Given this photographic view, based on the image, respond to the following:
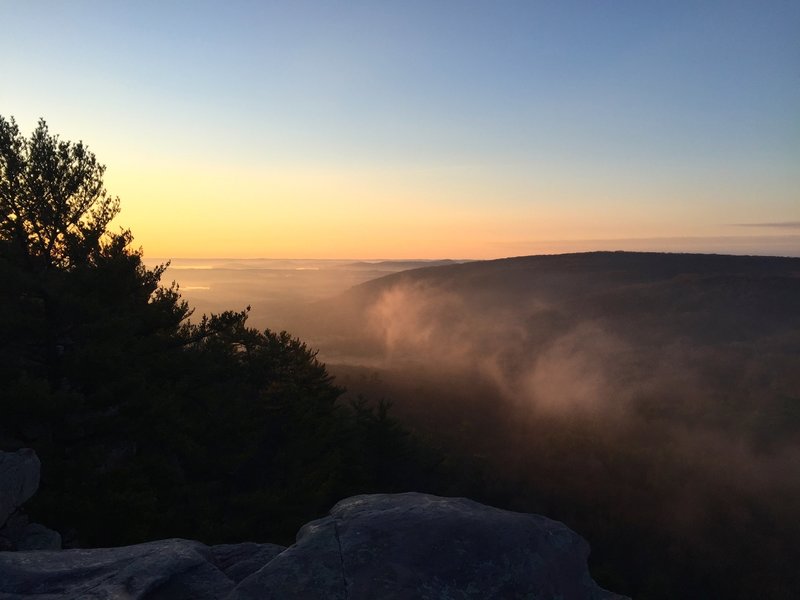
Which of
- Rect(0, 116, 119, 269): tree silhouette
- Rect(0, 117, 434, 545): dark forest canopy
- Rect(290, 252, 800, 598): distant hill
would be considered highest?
Rect(0, 116, 119, 269): tree silhouette

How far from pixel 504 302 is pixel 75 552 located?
10091 centimetres

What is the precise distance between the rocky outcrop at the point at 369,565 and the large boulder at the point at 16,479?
3.54m

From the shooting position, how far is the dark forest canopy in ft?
43.7

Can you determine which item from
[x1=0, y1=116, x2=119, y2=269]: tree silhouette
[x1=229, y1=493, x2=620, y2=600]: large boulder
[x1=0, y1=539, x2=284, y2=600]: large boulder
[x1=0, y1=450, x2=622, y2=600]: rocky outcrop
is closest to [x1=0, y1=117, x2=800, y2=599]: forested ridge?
[x1=0, y1=116, x2=119, y2=269]: tree silhouette

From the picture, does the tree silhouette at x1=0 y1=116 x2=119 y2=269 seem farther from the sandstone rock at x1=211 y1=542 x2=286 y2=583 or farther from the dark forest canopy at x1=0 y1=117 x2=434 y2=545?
the sandstone rock at x1=211 y1=542 x2=286 y2=583

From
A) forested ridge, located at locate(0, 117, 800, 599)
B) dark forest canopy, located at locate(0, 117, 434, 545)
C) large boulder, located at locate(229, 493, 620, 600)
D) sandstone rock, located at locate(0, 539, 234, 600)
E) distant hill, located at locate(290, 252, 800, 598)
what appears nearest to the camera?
large boulder, located at locate(229, 493, 620, 600)

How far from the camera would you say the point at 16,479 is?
8906 mm

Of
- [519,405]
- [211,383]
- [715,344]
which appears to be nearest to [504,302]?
[715,344]

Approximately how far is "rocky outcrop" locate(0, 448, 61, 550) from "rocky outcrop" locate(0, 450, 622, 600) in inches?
142

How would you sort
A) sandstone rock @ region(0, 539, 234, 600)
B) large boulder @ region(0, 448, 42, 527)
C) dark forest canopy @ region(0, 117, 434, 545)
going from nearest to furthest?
1. sandstone rock @ region(0, 539, 234, 600)
2. large boulder @ region(0, 448, 42, 527)
3. dark forest canopy @ region(0, 117, 434, 545)

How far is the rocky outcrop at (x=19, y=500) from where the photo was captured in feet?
28.5

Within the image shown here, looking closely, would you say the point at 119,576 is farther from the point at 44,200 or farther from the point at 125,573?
the point at 44,200

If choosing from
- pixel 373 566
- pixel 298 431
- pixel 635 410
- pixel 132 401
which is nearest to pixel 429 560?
pixel 373 566

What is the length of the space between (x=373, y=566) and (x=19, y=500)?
8.03m
